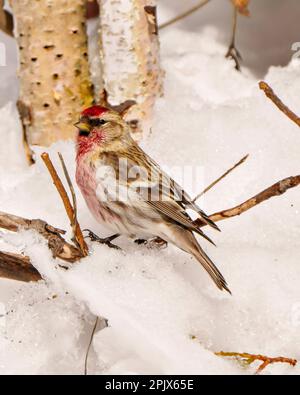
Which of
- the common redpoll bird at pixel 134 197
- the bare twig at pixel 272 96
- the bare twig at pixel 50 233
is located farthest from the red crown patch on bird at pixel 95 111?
the bare twig at pixel 272 96

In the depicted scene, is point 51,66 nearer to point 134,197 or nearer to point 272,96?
point 134,197

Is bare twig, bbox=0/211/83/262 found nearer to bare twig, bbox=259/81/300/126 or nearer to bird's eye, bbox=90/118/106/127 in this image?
bird's eye, bbox=90/118/106/127

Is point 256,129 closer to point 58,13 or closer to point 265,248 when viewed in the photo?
point 265,248

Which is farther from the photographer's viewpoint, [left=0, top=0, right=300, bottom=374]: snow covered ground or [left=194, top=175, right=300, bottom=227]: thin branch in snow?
[left=194, top=175, right=300, bottom=227]: thin branch in snow

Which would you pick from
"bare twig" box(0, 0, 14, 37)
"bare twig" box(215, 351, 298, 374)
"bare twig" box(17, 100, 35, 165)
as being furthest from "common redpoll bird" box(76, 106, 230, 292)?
"bare twig" box(0, 0, 14, 37)

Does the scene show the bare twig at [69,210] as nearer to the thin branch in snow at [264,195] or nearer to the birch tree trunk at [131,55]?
the thin branch in snow at [264,195]

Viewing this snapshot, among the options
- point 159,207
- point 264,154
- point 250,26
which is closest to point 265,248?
point 159,207

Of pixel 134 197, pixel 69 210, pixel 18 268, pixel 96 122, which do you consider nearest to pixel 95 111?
pixel 96 122
